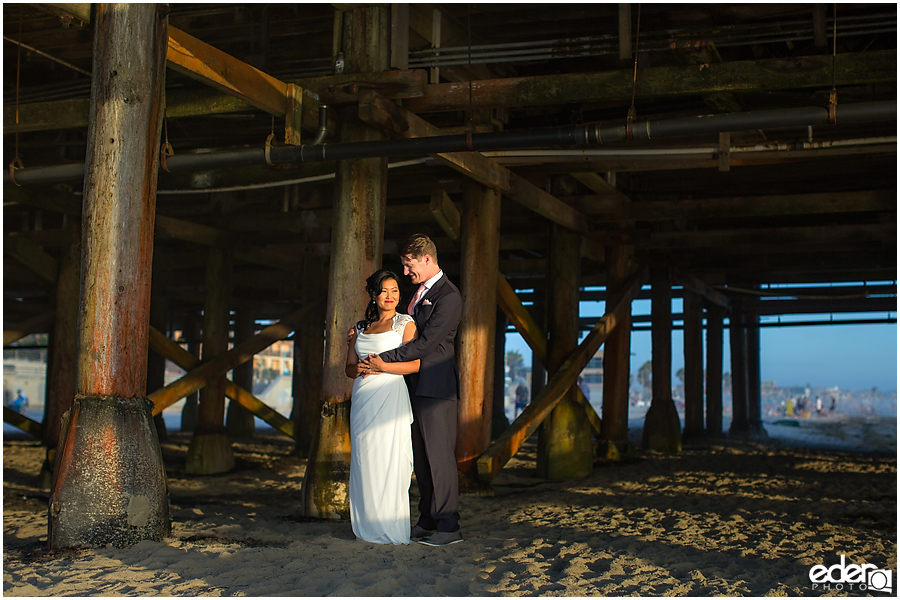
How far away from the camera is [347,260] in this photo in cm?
611

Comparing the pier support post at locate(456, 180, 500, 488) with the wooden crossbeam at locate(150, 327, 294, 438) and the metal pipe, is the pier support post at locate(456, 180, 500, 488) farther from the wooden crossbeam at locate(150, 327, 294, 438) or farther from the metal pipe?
the wooden crossbeam at locate(150, 327, 294, 438)

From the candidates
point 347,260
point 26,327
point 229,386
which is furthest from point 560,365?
point 26,327

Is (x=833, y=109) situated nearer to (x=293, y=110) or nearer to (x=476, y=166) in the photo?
(x=476, y=166)

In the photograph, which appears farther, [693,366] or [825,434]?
[825,434]

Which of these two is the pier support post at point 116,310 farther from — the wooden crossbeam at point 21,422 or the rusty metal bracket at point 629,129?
the wooden crossbeam at point 21,422

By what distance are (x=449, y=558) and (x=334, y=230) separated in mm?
2744

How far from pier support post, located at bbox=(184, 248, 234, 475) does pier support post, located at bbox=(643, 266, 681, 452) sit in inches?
259

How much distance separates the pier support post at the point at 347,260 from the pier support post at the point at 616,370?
570 centimetres

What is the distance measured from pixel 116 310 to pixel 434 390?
1859 mm

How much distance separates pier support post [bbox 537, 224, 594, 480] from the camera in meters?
9.36

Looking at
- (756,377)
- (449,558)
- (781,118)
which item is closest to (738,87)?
(781,118)

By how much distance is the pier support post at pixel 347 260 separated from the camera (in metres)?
5.94

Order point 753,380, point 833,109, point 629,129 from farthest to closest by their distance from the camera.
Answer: point 753,380 < point 629,129 < point 833,109

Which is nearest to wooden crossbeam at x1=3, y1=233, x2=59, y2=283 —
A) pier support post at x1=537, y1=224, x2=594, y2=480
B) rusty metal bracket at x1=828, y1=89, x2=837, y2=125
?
pier support post at x1=537, y1=224, x2=594, y2=480
